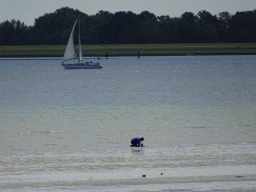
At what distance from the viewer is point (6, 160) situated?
14.3 meters

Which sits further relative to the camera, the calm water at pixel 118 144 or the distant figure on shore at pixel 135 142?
the distant figure on shore at pixel 135 142

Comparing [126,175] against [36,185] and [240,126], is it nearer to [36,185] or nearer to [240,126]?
[36,185]

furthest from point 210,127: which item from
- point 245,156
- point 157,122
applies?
point 245,156

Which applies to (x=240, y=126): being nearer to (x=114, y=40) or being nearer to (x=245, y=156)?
(x=245, y=156)

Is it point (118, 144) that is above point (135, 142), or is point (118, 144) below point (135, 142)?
below

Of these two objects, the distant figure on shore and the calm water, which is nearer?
the calm water

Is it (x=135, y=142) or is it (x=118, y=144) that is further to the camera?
(x=118, y=144)

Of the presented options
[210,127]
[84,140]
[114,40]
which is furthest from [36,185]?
[114,40]

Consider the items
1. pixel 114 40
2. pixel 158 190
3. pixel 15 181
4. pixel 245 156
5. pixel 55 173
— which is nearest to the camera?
pixel 158 190

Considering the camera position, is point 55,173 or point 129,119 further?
point 129,119

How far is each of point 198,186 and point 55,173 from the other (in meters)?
3.33

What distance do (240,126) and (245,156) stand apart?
9200 millimetres

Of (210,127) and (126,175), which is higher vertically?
(126,175)

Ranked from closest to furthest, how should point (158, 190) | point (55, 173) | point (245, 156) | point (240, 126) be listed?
point (158, 190) → point (55, 173) → point (245, 156) → point (240, 126)
